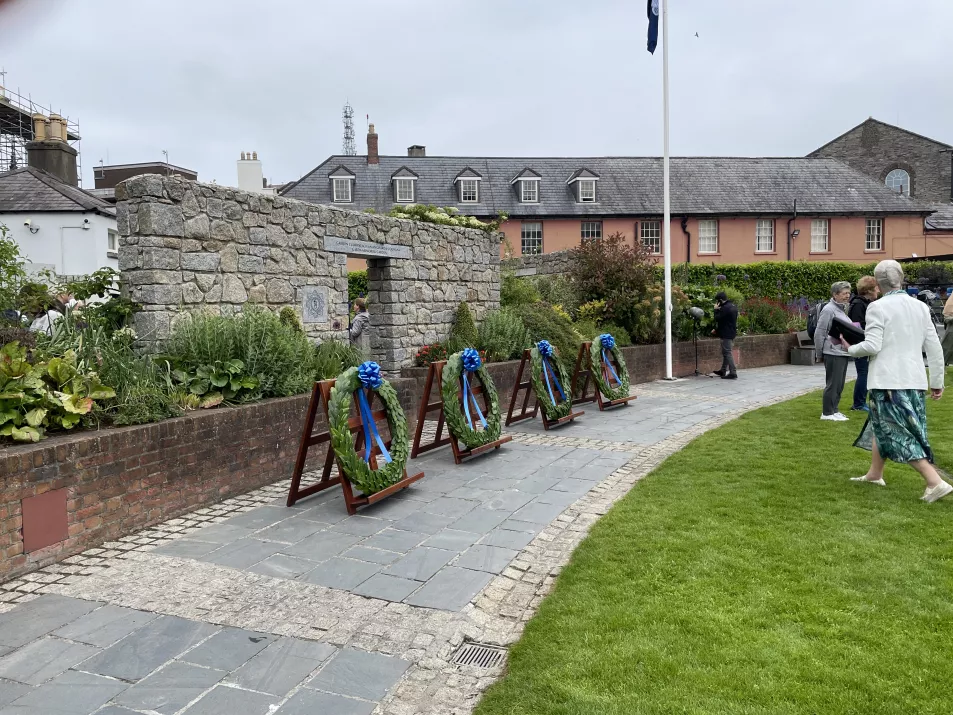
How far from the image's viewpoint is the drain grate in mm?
3426

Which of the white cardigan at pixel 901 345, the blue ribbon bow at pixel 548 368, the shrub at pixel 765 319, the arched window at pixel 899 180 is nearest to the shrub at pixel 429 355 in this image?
the blue ribbon bow at pixel 548 368

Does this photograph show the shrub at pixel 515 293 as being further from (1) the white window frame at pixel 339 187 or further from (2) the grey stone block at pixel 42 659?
(1) the white window frame at pixel 339 187

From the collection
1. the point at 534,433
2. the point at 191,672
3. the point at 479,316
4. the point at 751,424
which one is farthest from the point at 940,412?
the point at 191,672

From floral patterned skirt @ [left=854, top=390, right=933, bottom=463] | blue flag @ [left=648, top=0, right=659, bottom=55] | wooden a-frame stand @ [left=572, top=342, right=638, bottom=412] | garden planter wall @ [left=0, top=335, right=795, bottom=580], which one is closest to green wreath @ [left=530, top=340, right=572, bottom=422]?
wooden a-frame stand @ [left=572, top=342, right=638, bottom=412]

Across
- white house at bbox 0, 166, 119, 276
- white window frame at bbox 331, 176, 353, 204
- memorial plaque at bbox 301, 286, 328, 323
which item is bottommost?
memorial plaque at bbox 301, 286, 328, 323

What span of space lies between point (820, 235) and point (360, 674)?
36.8 m

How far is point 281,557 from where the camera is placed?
473 centimetres

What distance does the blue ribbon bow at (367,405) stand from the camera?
6.05m

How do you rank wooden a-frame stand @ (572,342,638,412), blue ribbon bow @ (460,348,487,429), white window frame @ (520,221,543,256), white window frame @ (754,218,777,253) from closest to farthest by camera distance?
blue ribbon bow @ (460,348,487,429) < wooden a-frame stand @ (572,342,638,412) < white window frame @ (520,221,543,256) < white window frame @ (754,218,777,253)

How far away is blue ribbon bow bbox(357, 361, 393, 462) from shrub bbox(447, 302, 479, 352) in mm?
4788

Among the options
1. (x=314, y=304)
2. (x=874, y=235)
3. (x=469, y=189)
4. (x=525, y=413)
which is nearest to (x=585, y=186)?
(x=469, y=189)

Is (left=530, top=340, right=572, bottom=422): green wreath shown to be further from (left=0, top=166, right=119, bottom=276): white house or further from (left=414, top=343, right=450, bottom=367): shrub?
(left=0, top=166, right=119, bottom=276): white house

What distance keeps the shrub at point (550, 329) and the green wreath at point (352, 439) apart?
5.83 meters

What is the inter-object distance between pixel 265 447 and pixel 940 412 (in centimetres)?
859
